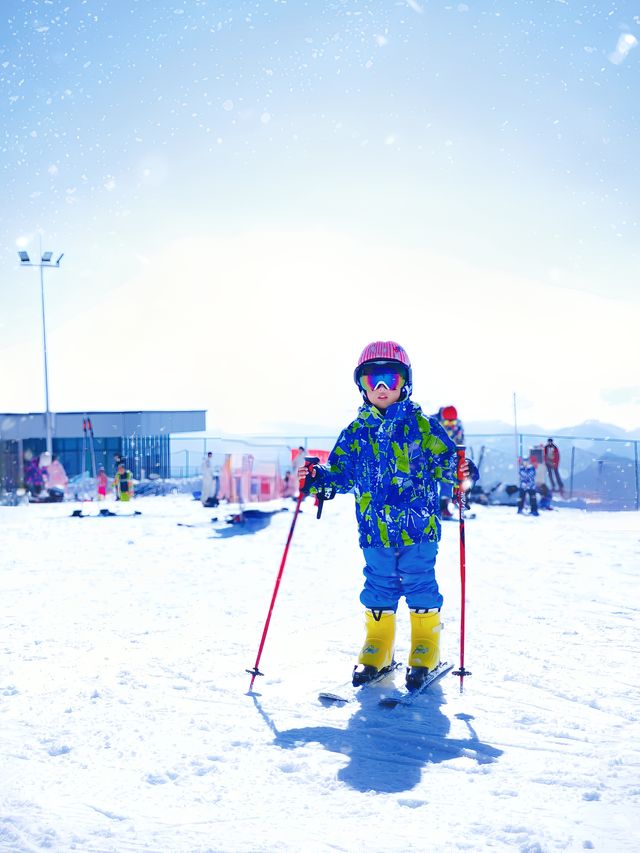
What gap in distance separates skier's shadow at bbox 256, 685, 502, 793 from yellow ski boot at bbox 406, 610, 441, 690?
305 mm

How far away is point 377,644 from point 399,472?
99cm

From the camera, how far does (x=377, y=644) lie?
3916 millimetres

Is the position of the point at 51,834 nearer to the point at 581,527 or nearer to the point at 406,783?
the point at 406,783

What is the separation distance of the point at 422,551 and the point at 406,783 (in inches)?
61.4

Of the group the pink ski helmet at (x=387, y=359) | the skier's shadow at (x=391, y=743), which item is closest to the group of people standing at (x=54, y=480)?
the pink ski helmet at (x=387, y=359)

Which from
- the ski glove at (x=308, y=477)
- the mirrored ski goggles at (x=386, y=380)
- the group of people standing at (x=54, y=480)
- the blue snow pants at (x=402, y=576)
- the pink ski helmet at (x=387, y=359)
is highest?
the pink ski helmet at (x=387, y=359)

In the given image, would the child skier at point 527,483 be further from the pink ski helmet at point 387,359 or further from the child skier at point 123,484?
the pink ski helmet at point 387,359

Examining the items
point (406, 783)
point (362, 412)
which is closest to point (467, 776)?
point (406, 783)

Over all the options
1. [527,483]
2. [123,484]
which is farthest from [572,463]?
[123,484]

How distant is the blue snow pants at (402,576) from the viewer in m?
3.92

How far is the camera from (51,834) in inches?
83.9

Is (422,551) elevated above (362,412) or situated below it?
below

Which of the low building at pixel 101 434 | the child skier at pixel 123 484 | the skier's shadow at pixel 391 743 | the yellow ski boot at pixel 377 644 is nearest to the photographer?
the skier's shadow at pixel 391 743

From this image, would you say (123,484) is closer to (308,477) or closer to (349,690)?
(308,477)
